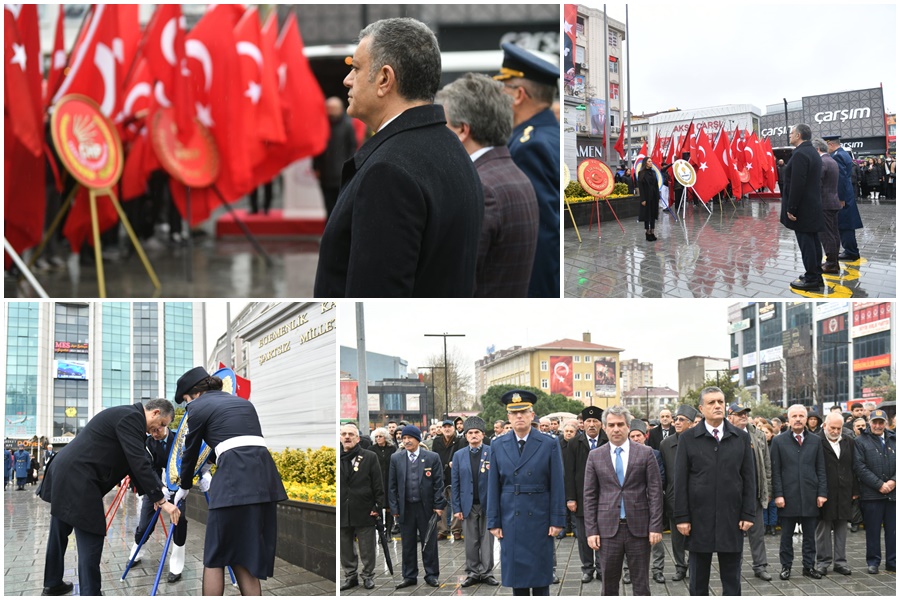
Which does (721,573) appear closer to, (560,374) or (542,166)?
(560,374)

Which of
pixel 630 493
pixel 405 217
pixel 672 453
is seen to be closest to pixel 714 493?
pixel 630 493

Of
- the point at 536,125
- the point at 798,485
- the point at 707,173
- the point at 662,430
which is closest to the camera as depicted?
the point at 536,125

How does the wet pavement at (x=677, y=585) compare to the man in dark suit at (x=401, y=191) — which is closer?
the man in dark suit at (x=401, y=191)

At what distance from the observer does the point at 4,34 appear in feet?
15.4

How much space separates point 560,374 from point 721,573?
2267 millimetres

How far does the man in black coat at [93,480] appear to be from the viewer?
4.14m

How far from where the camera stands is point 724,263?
518cm

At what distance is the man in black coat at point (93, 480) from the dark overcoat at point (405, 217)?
2313 millimetres

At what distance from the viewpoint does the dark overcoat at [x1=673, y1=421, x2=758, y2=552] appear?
163 inches

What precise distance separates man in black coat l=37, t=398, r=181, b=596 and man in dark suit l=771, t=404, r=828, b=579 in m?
4.01

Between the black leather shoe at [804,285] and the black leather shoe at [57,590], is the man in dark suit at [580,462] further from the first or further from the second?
the black leather shoe at [57,590]

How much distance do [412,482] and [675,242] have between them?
2.78 metres

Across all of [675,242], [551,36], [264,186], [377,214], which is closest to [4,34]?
[264,186]

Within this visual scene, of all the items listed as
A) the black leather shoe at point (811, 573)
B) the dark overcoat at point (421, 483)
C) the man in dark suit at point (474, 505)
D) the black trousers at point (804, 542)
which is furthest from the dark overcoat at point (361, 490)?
the black leather shoe at point (811, 573)
